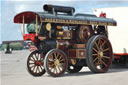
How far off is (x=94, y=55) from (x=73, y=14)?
→ 2.19 meters

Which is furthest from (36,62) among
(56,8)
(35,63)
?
(56,8)

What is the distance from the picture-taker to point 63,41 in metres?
11.8

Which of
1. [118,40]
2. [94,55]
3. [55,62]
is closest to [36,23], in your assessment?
[55,62]

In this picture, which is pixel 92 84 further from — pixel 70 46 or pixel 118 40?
pixel 118 40

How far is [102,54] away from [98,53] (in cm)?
22

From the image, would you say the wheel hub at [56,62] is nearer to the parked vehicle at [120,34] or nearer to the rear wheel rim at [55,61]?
the rear wheel rim at [55,61]

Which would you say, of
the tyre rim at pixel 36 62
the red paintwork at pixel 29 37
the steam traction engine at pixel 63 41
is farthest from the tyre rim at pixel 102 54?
the red paintwork at pixel 29 37

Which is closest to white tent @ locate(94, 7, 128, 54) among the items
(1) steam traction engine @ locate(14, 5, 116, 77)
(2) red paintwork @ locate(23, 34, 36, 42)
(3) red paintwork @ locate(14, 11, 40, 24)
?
(1) steam traction engine @ locate(14, 5, 116, 77)

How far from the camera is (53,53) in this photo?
1105 centimetres

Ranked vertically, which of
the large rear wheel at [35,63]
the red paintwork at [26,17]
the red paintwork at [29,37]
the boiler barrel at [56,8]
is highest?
the boiler barrel at [56,8]

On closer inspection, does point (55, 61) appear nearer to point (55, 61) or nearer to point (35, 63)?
point (55, 61)

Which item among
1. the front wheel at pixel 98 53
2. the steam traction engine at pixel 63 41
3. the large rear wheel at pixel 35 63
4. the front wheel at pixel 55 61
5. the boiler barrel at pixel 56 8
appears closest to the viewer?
the front wheel at pixel 55 61

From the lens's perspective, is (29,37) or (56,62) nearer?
(56,62)

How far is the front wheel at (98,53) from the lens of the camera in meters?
12.0
